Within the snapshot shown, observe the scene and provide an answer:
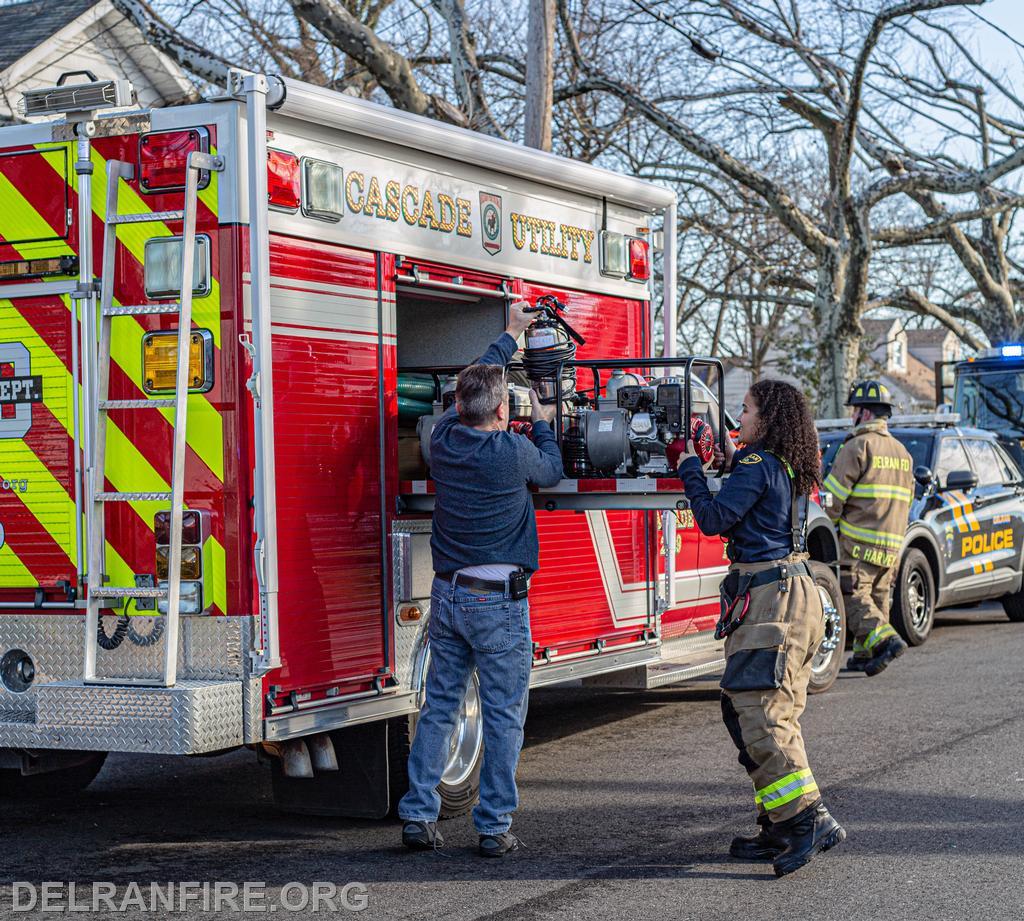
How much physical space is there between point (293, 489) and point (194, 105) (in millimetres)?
1506

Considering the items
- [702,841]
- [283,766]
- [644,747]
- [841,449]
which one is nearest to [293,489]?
[283,766]

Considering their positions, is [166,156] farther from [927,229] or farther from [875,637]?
[927,229]

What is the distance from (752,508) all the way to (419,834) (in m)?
1.84

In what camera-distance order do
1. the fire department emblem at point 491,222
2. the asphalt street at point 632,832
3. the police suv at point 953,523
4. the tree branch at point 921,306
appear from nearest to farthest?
the asphalt street at point 632,832 < the fire department emblem at point 491,222 < the police suv at point 953,523 < the tree branch at point 921,306

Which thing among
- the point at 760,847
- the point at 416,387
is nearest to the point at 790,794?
the point at 760,847

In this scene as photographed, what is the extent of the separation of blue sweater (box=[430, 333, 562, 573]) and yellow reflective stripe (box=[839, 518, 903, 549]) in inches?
172

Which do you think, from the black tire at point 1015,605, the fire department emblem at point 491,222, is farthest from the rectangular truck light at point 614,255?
the black tire at point 1015,605

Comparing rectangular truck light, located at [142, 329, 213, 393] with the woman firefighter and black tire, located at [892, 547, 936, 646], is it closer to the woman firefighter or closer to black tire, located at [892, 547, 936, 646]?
the woman firefighter

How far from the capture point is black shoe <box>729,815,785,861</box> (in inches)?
224

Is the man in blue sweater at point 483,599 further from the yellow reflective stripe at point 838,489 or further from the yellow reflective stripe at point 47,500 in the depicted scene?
the yellow reflective stripe at point 838,489

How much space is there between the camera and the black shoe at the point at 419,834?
584cm

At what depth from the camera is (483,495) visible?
19.1ft

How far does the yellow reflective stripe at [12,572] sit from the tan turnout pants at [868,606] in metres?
5.65

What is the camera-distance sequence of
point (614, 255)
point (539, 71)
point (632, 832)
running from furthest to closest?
point (539, 71)
point (614, 255)
point (632, 832)
